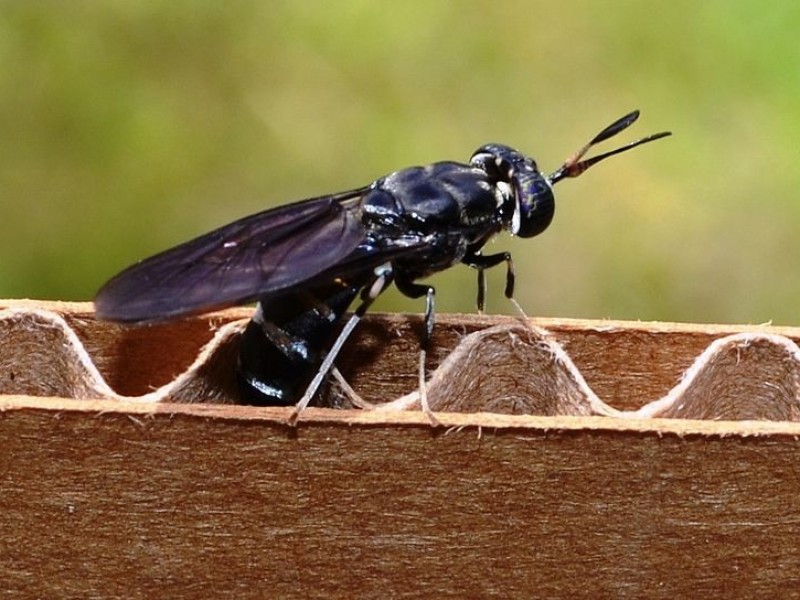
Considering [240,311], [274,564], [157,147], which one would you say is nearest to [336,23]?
[157,147]

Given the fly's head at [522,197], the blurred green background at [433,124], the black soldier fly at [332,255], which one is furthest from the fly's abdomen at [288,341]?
the blurred green background at [433,124]

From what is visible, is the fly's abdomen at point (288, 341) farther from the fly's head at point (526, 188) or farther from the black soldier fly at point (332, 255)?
the fly's head at point (526, 188)

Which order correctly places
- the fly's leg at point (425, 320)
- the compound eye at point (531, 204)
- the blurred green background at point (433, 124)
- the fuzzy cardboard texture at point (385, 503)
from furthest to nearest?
the blurred green background at point (433, 124)
the compound eye at point (531, 204)
the fly's leg at point (425, 320)
the fuzzy cardboard texture at point (385, 503)

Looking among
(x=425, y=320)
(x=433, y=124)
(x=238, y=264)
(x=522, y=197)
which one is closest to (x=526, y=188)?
(x=522, y=197)

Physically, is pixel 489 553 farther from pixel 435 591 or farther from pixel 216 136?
pixel 216 136

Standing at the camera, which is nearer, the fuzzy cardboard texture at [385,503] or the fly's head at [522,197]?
the fuzzy cardboard texture at [385,503]

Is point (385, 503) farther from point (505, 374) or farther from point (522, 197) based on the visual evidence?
point (522, 197)

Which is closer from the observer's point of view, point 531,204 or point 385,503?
point 385,503
